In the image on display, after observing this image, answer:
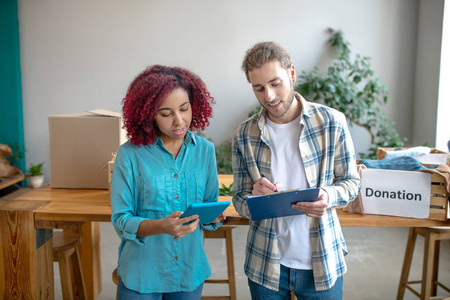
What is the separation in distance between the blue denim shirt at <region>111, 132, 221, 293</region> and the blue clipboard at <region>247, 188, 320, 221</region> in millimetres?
266

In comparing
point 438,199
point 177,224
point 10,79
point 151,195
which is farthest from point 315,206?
point 10,79

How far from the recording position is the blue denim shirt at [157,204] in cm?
157

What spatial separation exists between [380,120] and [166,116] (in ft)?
14.5

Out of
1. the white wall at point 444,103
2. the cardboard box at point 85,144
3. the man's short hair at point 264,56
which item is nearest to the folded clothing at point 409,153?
the man's short hair at point 264,56

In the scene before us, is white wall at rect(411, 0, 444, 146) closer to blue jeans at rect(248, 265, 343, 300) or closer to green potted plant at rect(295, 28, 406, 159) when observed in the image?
green potted plant at rect(295, 28, 406, 159)

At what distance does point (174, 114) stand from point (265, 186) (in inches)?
16.0

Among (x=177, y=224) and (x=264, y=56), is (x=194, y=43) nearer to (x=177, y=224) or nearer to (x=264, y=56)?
(x=264, y=56)

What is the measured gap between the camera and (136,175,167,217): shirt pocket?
1.58 m

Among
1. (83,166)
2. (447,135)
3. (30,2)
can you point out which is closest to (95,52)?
(30,2)

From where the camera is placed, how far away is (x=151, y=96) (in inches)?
60.3

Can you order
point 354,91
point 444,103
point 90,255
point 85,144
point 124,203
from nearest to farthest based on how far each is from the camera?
point 124,203
point 85,144
point 90,255
point 444,103
point 354,91

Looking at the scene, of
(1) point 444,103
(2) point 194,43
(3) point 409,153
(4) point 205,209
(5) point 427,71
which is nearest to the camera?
(4) point 205,209

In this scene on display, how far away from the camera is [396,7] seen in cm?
525

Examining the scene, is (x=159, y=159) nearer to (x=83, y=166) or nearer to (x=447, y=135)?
(x=83, y=166)
